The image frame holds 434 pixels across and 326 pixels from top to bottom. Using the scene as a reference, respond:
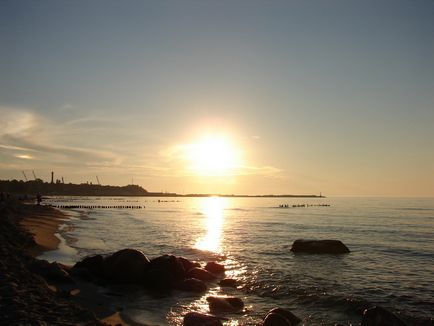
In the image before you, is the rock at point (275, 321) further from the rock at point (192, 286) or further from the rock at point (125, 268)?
the rock at point (125, 268)

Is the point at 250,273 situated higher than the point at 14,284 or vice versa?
the point at 14,284

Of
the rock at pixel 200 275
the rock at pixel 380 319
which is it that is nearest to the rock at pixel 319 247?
the rock at pixel 200 275

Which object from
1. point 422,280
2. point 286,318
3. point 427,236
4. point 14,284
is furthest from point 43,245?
point 427,236

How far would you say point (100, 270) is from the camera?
1942 centimetres

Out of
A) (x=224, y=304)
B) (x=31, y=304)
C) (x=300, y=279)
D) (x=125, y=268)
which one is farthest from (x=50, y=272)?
(x=300, y=279)

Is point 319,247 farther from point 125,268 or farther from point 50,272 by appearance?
point 50,272

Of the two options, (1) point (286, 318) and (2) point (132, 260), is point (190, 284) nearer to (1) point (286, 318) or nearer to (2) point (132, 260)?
(2) point (132, 260)

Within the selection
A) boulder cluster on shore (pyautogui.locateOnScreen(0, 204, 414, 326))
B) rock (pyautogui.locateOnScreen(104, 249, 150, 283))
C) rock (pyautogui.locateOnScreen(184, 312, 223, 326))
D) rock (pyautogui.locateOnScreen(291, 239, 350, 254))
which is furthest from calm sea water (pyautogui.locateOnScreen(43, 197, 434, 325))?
rock (pyautogui.locateOnScreen(104, 249, 150, 283))

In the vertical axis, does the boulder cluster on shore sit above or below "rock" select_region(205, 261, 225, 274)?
above

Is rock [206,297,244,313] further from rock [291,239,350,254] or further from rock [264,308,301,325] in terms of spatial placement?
rock [291,239,350,254]

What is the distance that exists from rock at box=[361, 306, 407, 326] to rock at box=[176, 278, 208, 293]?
7.91m

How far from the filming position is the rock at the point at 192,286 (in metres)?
17.8

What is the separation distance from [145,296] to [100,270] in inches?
158

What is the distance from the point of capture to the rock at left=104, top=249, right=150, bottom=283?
1902 centimetres
